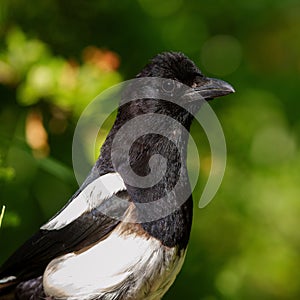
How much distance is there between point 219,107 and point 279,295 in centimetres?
90

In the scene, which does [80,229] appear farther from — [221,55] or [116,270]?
[221,55]

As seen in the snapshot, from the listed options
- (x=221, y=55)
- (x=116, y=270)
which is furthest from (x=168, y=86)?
(x=221, y=55)

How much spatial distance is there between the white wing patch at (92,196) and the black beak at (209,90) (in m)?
0.36

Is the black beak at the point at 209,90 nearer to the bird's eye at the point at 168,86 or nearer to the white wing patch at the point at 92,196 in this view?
the bird's eye at the point at 168,86

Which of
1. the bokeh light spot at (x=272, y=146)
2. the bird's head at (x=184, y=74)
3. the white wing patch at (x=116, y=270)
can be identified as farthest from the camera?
the bokeh light spot at (x=272, y=146)

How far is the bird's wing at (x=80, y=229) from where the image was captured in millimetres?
2832

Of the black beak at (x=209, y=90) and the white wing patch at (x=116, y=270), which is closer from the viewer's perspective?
the white wing patch at (x=116, y=270)

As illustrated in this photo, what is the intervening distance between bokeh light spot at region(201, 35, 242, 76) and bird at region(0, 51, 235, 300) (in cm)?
162

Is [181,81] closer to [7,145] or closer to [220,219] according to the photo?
[7,145]

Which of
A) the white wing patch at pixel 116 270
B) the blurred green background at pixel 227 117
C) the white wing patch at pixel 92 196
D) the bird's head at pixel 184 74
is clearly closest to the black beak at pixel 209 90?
the bird's head at pixel 184 74

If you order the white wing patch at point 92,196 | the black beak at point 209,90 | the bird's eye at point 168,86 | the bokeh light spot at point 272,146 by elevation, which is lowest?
the bokeh light spot at point 272,146

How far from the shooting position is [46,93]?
3688 mm

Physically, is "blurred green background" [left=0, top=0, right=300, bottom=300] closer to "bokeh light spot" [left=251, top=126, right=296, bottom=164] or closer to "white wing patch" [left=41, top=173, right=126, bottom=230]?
"bokeh light spot" [left=251, top=126, right=296, bottom=164]

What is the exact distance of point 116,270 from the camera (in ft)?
9.04
